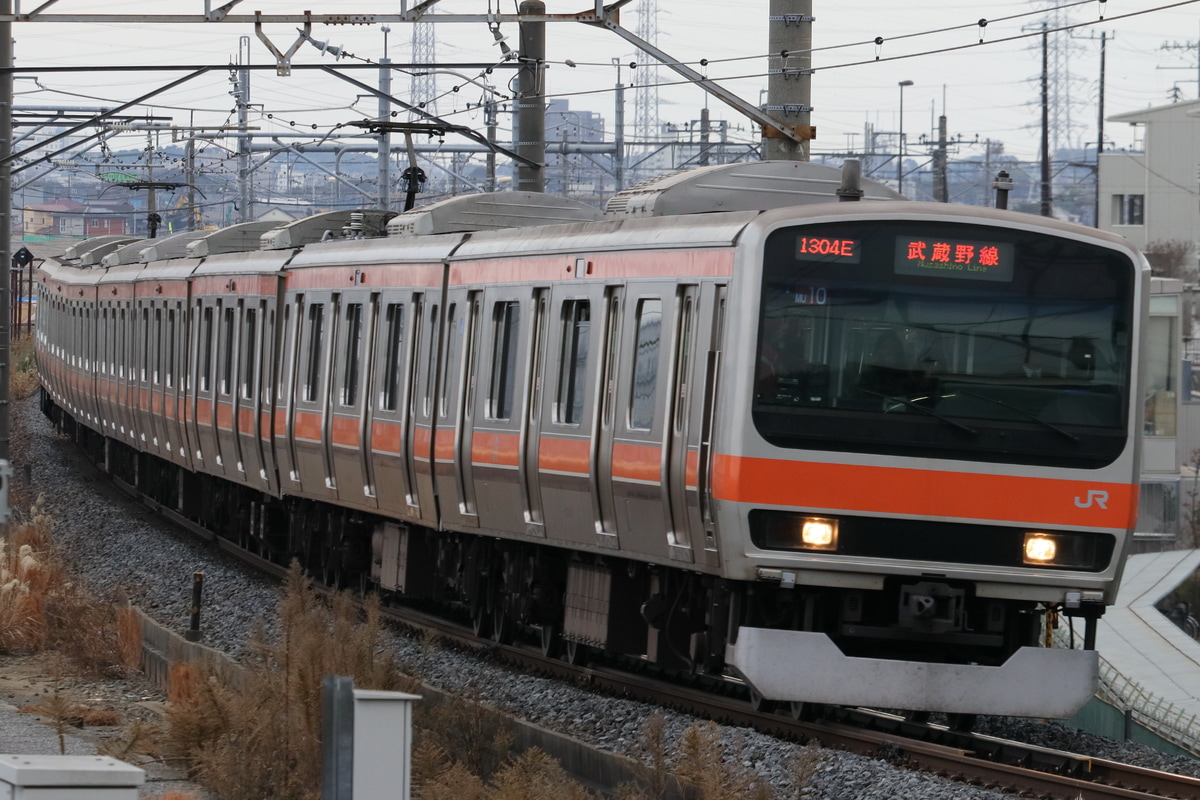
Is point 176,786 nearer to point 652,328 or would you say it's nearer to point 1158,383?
point 652,328

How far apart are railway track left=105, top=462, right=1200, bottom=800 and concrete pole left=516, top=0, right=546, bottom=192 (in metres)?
7.07

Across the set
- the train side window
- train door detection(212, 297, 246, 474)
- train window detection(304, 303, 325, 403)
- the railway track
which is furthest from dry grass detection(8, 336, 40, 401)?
the railway track

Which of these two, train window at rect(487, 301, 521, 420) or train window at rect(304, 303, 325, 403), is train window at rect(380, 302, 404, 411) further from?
train window at rect(487, 301, 521, 420)

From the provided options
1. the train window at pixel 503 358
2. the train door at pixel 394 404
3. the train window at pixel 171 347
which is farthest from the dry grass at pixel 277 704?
the train window at pixel 171 347

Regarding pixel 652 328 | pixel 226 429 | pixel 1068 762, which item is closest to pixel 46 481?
pixel 226 429

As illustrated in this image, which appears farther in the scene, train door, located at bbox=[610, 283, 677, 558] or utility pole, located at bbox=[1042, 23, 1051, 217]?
utility pole, located at bbox=[1042, 23, 1051, 217]

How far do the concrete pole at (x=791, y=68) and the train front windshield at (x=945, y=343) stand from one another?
4512mm

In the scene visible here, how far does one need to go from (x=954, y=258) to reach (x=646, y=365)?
180 cm

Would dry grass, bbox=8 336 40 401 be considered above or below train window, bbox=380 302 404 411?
below

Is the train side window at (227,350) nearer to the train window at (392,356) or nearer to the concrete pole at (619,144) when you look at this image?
the train window at (392,356)

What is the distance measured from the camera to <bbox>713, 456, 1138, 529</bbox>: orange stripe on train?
381 inches

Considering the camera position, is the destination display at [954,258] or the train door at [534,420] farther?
the train door at [534,420]

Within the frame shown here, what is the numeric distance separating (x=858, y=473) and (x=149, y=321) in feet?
51.0

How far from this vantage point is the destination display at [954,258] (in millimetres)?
9883
